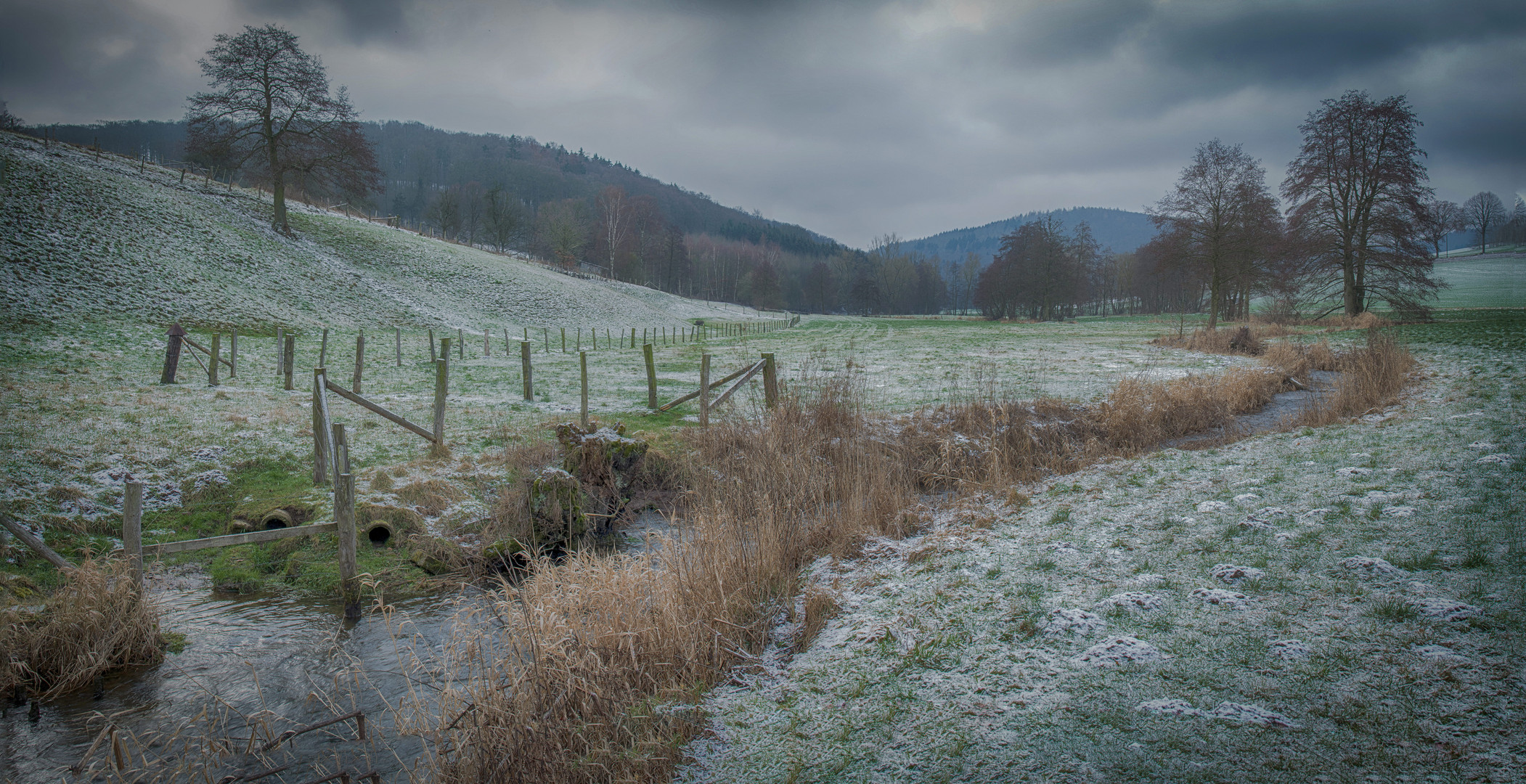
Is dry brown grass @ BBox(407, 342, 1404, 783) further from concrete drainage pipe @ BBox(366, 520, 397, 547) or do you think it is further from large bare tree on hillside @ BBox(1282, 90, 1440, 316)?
large bare tree on hillside @ BBox(1282, 90, 1440, 316)

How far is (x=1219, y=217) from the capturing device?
31641 mm

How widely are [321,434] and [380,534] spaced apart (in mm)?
2232

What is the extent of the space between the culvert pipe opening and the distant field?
3928cm

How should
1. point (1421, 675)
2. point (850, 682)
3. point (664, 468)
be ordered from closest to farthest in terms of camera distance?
point (1421, 675)
point (850, 682)
point (664, 468)

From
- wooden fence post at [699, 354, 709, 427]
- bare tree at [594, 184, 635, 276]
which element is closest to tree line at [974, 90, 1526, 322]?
wooden fence post at [699, 354, 709, 427]

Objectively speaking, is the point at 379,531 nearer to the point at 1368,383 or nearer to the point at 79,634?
the point at 79,634

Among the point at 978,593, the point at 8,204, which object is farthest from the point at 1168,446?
the point at 8,204

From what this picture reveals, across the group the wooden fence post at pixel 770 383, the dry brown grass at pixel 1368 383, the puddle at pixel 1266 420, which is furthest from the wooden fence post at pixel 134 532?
the dry brown grass at pixel 1368 383

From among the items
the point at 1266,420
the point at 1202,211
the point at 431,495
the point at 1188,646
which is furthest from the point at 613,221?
the point at 1188,646

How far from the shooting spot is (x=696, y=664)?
14.7 ft

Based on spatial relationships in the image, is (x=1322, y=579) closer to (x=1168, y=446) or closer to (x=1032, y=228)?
(x=1168, y=446)

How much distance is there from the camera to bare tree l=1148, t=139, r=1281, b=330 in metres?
31.5

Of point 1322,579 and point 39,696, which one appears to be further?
point 39,696

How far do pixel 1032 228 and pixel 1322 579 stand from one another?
6744cm
